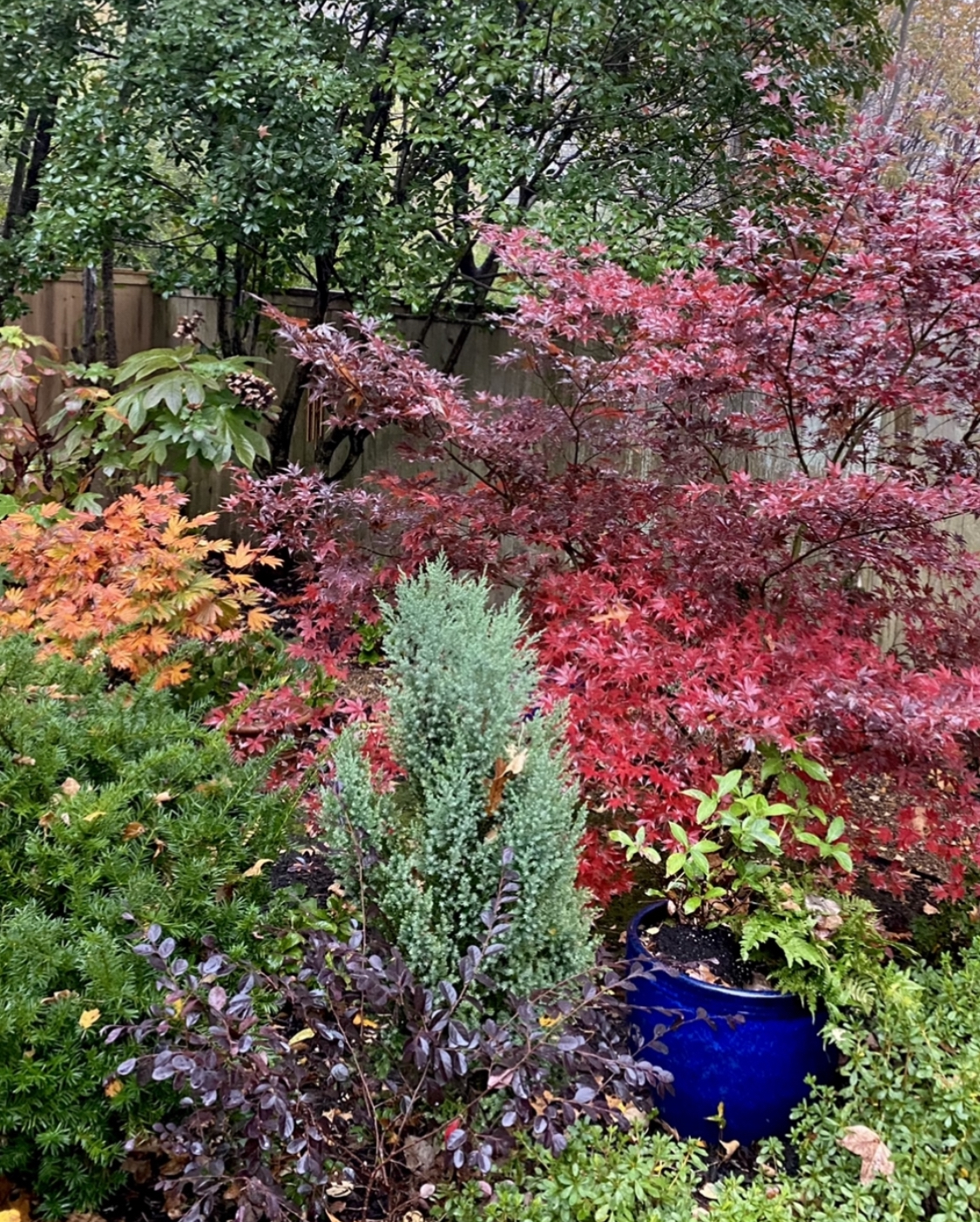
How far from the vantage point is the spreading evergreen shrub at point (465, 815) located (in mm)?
1653

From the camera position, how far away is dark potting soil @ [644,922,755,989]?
78.7 inches

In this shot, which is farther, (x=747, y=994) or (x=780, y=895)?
(x=780, y=895)

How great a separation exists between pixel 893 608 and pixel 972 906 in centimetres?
82

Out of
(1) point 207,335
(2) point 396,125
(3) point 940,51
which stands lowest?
(1) point 207,335

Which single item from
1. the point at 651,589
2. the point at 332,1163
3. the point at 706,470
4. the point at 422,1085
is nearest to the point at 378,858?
the point at 422,1085

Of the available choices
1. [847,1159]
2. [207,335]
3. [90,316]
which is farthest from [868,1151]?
[90,316]

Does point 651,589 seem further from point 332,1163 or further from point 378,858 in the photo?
point 332,1163

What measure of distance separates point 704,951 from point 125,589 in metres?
1.94

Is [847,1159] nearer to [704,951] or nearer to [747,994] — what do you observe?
[747,994]

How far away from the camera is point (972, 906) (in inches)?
94.6

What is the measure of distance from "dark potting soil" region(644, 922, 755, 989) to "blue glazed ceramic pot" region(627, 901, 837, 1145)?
55 mm

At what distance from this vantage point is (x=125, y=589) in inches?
113

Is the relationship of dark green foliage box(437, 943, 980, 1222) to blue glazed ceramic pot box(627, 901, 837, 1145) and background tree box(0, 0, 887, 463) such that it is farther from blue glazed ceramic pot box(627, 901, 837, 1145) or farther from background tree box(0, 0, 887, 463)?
background tree box(0, 0, 887, 463)

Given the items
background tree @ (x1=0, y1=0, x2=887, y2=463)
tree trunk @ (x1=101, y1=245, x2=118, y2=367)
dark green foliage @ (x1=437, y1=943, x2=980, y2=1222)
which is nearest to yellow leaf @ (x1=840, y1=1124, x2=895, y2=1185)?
dark green foliage @ (x1=437, y1=943, x2=980, y2=1222)
